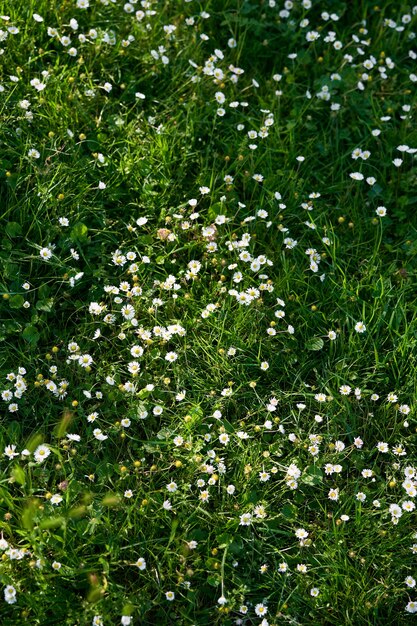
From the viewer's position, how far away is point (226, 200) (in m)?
3.36

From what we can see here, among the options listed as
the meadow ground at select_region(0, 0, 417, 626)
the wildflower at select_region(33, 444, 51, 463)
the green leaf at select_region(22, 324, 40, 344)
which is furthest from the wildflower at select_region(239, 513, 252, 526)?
the green leaf at select_region(22, 324, 40, 344)

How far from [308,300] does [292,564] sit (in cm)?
107

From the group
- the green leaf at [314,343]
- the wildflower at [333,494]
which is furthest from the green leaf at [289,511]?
the green leaf at [314,343]

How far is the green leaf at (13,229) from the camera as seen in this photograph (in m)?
3.04

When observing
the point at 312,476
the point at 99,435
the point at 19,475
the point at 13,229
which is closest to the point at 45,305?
the point at 13,229

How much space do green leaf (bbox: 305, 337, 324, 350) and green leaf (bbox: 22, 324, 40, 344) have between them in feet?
3.38

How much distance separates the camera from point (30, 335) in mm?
2904

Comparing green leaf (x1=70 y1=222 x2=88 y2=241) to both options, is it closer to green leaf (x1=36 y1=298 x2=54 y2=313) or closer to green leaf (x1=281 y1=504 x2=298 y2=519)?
green leaf (x1=36 y1=298 x2=54 y2=313)

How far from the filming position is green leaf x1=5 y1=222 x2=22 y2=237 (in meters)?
3.04

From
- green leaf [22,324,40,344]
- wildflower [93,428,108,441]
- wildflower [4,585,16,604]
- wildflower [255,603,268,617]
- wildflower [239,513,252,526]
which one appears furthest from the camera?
green leaf [22,324,40,344]

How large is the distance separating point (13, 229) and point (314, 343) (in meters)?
1.26

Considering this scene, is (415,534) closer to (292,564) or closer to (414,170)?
(292,564)

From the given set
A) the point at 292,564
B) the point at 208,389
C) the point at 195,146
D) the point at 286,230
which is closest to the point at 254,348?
the point at 208,389

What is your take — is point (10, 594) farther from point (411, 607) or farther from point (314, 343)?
point (314, 343)
